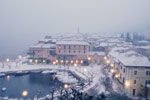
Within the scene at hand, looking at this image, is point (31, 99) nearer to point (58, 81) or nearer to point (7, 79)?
point (58, 81)

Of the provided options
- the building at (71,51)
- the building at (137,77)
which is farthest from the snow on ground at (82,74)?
the building at (71,51)

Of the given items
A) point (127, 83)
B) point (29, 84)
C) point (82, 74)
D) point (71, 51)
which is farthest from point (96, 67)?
point (29, 84)

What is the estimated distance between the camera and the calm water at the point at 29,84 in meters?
18.7

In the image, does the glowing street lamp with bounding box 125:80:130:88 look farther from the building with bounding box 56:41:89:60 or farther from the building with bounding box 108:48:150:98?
the building with bounding box 56:41:89:60

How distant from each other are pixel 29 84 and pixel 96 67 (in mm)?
13215

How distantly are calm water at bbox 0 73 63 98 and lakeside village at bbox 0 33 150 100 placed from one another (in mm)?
1065

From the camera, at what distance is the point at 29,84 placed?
873 inches

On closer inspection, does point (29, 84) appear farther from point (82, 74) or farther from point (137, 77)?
point (137, 77)

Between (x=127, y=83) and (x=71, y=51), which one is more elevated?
(x=71, y=51)

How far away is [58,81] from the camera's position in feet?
73.9

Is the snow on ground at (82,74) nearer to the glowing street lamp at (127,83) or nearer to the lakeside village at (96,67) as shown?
the lakeside village at (96,67)

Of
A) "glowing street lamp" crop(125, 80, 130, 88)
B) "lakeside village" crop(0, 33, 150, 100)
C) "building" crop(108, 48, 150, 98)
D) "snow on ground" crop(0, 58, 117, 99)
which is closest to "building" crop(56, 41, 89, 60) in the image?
"lakeside village" crop(0, 33, 150, 100)

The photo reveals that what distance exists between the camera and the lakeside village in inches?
635

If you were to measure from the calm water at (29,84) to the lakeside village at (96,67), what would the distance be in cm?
107
